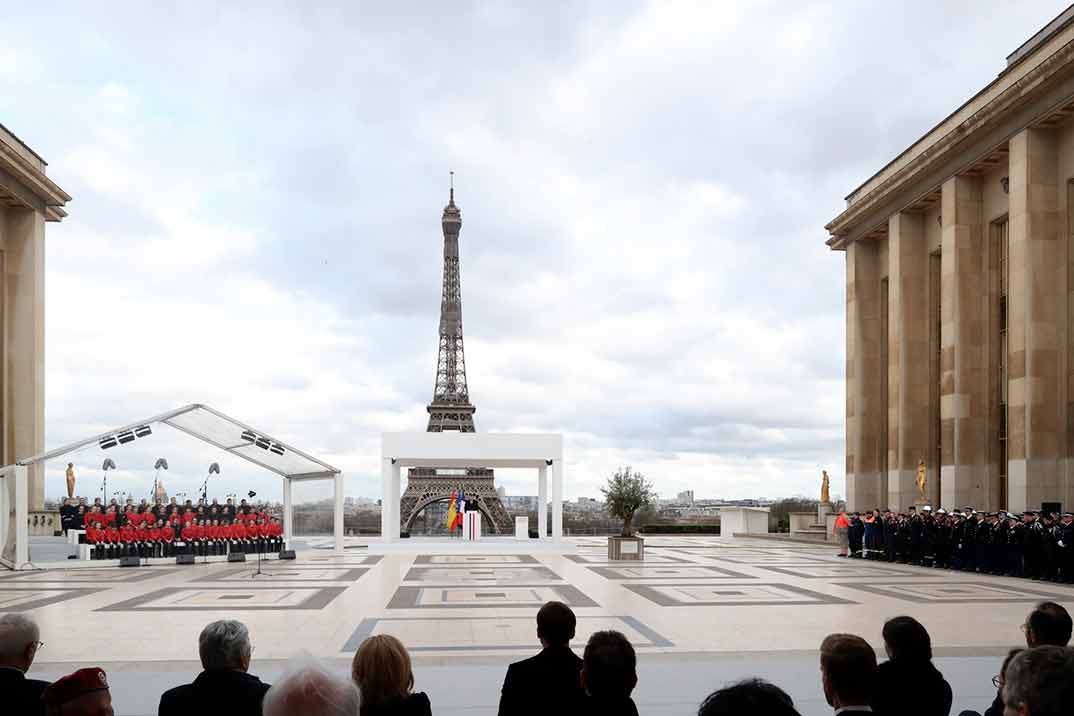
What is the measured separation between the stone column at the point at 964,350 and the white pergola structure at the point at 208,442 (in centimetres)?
2057

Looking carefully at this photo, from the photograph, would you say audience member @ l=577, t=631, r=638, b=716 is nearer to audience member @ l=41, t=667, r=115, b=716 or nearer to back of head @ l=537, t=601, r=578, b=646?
back of head @ l=537, t=601, r=578, b=646

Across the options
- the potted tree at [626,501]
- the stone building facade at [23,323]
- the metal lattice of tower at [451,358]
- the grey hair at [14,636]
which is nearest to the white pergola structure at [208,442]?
the potted tree at [626,501]

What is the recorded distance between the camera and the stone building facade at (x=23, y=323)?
38.8 m

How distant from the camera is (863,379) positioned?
144 feet

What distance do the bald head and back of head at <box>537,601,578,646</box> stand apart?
229cm

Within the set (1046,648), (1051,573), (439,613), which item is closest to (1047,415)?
(1051,573)

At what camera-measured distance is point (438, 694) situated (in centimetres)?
777

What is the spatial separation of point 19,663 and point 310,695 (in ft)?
7.03

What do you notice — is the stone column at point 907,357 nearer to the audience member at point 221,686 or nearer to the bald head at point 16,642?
the audience member at point 221,686

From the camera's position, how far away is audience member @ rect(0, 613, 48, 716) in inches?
161

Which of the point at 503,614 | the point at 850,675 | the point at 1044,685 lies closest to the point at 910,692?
the point at 850,675

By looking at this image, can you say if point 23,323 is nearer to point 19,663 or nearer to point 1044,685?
point 19,663

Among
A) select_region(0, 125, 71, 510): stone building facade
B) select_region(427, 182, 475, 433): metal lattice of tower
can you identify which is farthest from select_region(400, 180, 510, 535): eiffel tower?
select_region(0, 125, 71, 510): stone building facade

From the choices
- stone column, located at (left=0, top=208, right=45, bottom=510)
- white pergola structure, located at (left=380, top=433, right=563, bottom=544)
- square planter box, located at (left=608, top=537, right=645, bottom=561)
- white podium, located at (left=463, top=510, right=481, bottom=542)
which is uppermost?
stone column, located at (left=0, top=208, right=45, bottom=510)
